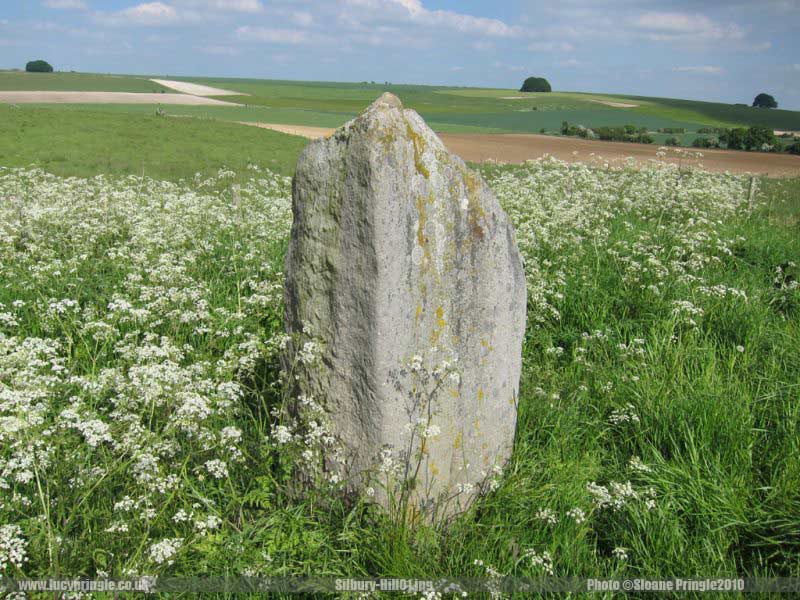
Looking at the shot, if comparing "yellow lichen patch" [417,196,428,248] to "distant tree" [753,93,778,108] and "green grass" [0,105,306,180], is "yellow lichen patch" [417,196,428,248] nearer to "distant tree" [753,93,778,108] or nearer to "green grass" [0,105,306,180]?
"green grass" [0,105,306,180]

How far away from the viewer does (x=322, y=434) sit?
340 centimetres

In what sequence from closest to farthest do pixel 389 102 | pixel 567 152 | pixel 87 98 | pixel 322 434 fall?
1. pixel 322 434
2. pixel 389 102
3. pixel 567 152
4. pixel 87 98

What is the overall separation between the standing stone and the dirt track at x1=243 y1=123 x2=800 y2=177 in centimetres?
2468

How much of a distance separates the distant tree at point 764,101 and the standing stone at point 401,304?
376 feet

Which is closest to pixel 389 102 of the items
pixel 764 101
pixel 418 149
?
pixel 418 149

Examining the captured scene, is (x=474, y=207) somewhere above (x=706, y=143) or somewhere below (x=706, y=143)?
below

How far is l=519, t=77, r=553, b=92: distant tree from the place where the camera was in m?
131

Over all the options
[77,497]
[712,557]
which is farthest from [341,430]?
[712,557]

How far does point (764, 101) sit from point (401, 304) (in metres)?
118

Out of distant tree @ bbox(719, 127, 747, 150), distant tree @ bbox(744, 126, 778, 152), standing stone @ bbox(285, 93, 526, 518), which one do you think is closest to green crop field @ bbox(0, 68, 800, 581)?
standing stone @ bbox(285, 93, 526, 518)

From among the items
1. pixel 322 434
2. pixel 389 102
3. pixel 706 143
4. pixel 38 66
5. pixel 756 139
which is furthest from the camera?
pixel 38 66

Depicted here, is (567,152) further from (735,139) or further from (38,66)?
(38,66)

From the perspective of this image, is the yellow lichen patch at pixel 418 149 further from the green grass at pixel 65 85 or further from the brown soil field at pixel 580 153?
the green grass at pixel 65 85

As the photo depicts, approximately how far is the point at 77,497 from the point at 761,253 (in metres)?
8.65
